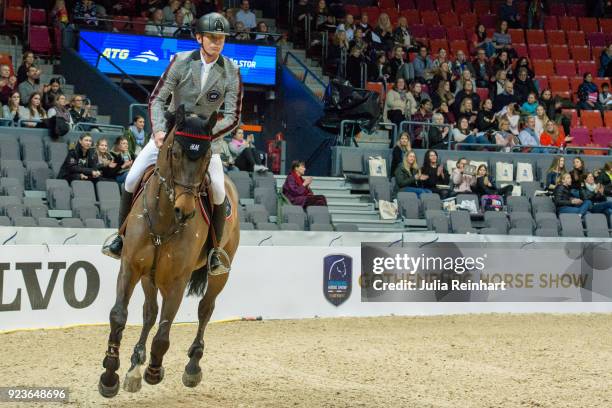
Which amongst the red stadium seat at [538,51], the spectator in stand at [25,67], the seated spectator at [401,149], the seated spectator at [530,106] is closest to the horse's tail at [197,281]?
the spectator in stand at [25,67]

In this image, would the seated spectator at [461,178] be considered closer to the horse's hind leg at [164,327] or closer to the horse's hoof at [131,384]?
the horse's hind leg at [164,327]

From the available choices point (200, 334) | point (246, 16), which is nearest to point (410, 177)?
point (246, 16)

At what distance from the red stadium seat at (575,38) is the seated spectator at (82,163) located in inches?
683

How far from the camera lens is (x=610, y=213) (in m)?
21.9

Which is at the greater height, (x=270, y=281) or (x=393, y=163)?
(x=393, y=163)

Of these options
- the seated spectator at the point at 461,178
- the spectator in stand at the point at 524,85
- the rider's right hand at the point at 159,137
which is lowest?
the seated spectator at the point at 461,178

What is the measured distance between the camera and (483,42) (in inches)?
1096

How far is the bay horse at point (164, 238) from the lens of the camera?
8297 millimetres

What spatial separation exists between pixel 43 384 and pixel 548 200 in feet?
47.2

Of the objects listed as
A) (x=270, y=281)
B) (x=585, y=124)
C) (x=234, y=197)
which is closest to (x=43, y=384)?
(x=234, y=197)

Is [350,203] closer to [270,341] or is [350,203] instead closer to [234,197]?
[270,341]

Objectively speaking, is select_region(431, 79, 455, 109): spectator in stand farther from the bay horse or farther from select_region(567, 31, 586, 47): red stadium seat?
the bay horse

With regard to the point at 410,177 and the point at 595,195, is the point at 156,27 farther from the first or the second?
the point at 595,195

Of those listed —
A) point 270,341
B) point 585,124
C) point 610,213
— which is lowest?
point 270,341
